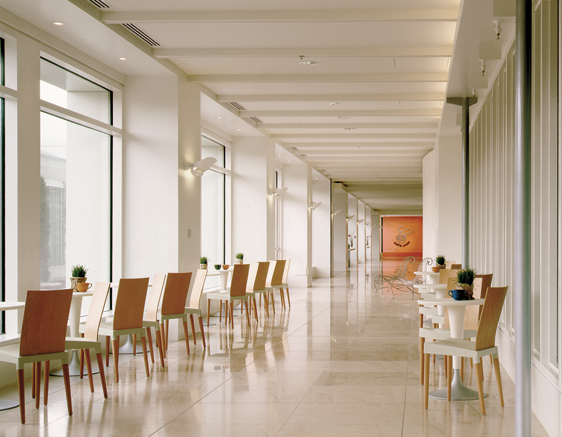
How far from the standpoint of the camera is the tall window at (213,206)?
406 inches

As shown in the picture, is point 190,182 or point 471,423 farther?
point 190,182

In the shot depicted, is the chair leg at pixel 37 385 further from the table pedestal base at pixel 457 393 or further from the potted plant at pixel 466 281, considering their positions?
the potted plant at pixel 466 281

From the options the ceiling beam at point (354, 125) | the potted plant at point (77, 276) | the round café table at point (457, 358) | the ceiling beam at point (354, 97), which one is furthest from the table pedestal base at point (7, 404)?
the ceiling beam at point (354, 125)

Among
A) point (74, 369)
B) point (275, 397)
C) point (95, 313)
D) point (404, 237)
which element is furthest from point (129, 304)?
point (404, 237)

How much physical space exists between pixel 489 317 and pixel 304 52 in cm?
360

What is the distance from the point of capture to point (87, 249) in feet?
22.3

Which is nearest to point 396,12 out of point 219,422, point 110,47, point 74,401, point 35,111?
point 110,47

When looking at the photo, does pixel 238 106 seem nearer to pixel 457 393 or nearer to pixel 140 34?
pixel 140 34

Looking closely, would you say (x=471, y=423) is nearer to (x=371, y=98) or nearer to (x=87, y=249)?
(x=87, y=249)

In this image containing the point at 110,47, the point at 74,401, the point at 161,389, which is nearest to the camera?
the point at 74,401

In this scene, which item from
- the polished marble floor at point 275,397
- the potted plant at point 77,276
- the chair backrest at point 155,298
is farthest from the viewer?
the chair backrest at point 155,298

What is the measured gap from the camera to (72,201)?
650 cm

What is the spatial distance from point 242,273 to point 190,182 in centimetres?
141

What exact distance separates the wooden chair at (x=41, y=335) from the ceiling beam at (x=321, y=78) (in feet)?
13.7
